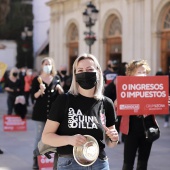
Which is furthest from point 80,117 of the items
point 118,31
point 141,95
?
point 118,31

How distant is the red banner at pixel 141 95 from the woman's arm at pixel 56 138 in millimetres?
1794

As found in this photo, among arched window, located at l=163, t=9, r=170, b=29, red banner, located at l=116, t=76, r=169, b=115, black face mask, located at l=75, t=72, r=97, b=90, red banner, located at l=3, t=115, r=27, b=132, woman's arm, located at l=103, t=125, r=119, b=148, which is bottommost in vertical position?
red banner, located at l=3, t=115, r=27, b=132

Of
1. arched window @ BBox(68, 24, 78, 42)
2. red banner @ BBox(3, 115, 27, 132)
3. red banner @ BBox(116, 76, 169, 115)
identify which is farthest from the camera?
arched window @ BBox(68, 24, 78, 42)

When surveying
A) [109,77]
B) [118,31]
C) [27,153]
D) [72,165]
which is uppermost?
[118,31]

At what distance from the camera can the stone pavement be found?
7.91 m

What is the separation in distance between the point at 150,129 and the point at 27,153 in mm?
4086

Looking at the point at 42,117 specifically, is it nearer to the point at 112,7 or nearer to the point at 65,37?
the point at 112,7

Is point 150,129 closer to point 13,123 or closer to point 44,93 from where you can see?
point 44,93

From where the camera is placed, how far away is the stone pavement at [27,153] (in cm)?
791

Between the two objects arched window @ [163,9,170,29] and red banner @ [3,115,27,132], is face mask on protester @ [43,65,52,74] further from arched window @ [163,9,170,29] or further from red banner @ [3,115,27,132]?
arched window @ [163,9,170,29]

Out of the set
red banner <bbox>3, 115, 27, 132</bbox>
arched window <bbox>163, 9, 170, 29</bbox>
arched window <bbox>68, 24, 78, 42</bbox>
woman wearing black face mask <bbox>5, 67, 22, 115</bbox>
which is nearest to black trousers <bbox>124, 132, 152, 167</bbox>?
red banner <bbox>3, 115, 27, 132</bbox>

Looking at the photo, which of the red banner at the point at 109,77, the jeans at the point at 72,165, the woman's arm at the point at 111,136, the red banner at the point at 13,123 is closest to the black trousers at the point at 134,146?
the woman's arm at the point at 111,136

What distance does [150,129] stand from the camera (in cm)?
563

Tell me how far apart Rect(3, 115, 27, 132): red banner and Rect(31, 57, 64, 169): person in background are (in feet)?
16.8
